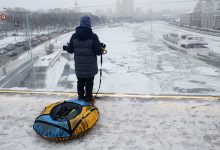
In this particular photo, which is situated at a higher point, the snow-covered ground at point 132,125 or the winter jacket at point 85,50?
the winter jacket at point 85,50

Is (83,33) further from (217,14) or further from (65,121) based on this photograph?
(217,14)

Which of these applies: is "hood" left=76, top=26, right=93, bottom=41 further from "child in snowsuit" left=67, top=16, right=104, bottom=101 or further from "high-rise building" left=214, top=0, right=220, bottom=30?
"high-rise building" left=214, top=0, right=220, bottom=30

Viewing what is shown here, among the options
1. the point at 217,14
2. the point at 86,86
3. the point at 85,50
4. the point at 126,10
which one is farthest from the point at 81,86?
the point at 217,14

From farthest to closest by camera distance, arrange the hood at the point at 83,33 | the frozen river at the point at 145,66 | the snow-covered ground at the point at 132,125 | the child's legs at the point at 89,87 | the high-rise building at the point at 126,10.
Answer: the frozen river at the point at 145,66
the high-rise building at the point at 126,10
the child's legs at the point at 89,87
the hood at the point at 83,33
the snow-covered ground at the point at 132,125

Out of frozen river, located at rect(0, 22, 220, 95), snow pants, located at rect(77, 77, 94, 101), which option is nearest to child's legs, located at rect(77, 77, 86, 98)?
snow pants, located at rect(77, 77, 94, 101)

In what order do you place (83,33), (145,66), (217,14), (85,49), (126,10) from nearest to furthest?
(83,33), (85,49), (217,14), (126,10), (145,66)

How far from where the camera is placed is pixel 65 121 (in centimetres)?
281

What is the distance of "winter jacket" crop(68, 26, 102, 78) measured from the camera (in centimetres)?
335

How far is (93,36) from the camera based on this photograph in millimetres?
3391

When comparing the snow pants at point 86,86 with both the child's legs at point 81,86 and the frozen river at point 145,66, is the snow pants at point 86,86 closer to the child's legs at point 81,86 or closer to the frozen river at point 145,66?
the child's legs at point 81,86

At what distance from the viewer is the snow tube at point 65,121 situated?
8.99ft

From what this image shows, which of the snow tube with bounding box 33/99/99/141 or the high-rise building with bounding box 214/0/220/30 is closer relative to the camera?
the snow tube with bounding box 33/99/99/141

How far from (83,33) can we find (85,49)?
0.74 feet

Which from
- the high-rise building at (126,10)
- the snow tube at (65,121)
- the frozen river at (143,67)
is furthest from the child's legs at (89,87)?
the high-rise building at (126,10)
